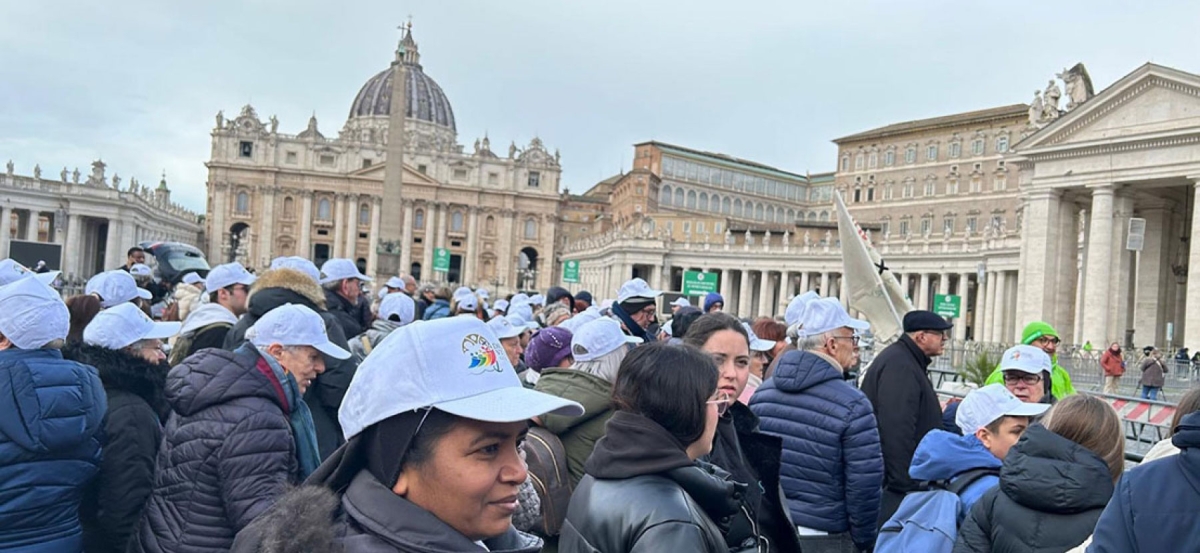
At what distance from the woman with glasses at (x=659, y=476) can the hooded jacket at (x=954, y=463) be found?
3.87 ft

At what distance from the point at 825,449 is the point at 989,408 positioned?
0.91m

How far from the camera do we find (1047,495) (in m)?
3.20

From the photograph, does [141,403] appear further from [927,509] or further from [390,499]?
[927,509]

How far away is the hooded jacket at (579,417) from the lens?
3.94 m

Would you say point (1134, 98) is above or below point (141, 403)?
above

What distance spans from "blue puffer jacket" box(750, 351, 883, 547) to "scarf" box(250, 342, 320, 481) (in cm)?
249

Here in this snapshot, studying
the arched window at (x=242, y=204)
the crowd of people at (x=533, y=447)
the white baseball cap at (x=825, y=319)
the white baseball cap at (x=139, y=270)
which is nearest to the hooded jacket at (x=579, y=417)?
the crowd of people at (x=533, y=447)

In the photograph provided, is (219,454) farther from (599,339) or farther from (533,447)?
(599,339)

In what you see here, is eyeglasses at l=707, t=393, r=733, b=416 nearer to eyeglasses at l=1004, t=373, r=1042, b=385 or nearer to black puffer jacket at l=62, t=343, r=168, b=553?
black puffer jacket at l=62, t=343, r=168, b=553

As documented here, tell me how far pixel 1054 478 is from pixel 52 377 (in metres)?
4.04

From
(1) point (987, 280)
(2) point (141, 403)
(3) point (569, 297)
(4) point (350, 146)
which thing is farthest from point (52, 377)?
(4) point (350, 146)

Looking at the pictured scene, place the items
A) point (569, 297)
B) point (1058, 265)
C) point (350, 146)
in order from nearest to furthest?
point (569, 297) < point (1058, 265) < point (350, 146)

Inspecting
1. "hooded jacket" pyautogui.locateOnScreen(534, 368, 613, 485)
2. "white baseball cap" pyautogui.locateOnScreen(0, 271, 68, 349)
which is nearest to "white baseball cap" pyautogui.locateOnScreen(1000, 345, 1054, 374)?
"hooded jacket" pyautogui.locateOnScreen(534, 368, 613, 485)

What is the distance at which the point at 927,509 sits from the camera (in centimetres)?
374
